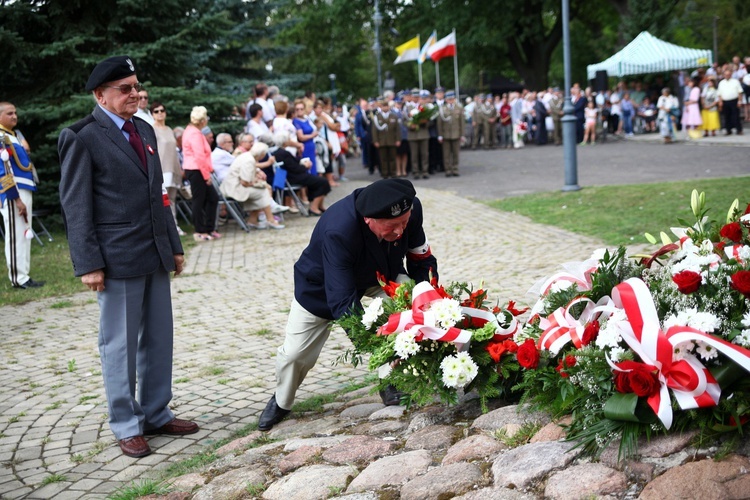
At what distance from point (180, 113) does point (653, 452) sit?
43.4ft

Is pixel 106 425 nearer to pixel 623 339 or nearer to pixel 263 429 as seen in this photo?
pixel 263 429

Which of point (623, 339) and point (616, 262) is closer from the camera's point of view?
point (623, 339)

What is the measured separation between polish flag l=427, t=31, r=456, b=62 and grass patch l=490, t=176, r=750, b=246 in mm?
15386

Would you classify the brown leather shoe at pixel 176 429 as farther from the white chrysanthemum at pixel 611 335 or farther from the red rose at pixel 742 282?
the red rose at pixel 742 282

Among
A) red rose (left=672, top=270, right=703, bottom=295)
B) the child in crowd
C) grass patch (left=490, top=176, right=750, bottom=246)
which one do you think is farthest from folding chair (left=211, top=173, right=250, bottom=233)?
the child in crowd

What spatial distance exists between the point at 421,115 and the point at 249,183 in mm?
8026

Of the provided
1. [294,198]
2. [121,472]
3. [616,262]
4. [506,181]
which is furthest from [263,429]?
[506,181]

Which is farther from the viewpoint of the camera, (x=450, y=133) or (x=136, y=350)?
(x=450, y=133)

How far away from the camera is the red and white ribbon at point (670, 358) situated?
10.9 feet

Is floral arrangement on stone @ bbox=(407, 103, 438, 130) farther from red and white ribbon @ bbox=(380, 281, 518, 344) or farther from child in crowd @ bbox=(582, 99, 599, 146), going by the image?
red and white ribbon @ bbox=(380, 281, 518, 344)

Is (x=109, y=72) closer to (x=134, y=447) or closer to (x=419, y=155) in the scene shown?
(x=134, y=447)

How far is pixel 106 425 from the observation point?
5625 mm

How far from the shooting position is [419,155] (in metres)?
21.8

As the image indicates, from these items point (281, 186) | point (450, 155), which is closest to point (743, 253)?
point (281, 186)
